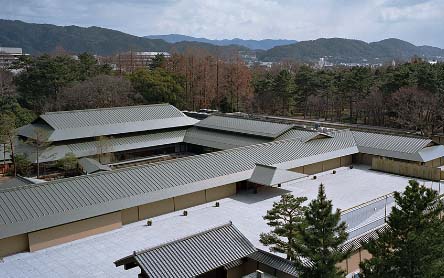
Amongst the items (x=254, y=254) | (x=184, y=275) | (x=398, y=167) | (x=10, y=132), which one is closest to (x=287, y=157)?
(x=398, y=167)

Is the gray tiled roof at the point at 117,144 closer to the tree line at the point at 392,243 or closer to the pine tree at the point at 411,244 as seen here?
the tree line at the point at 392,243

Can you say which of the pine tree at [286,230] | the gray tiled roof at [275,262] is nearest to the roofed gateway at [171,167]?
the gray tiled roof at [275,262]

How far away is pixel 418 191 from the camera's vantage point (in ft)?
43.7

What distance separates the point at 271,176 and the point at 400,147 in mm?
12378

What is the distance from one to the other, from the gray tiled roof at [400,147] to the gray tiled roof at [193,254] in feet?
68.1

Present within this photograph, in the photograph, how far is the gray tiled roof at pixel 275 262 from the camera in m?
14.8

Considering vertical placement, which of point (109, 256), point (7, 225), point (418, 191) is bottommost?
point (109, 256)

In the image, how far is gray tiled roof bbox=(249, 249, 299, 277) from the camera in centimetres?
1485

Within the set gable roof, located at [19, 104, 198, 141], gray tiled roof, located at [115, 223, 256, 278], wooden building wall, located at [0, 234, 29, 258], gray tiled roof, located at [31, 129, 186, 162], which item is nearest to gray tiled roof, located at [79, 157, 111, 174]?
gray tiled roof, located at [31, 129, 186, 162]

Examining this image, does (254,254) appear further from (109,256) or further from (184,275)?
(109,256)

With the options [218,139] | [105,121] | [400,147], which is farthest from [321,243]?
[105,121]

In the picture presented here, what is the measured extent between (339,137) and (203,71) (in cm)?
3379

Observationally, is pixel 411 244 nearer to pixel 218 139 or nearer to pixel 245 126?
pixel 218 139

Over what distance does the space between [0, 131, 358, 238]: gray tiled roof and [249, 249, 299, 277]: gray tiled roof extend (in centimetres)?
904
